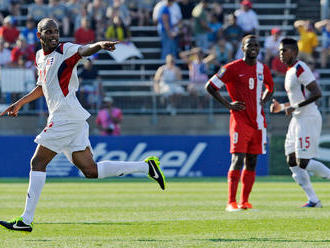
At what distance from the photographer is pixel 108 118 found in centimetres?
2114

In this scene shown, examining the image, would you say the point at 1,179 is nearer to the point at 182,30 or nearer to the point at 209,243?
the point at 182,30

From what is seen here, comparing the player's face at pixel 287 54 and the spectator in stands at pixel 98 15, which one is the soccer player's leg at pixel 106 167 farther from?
the spectator in stands at pixel 98 15

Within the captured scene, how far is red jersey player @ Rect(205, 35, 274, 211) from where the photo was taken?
11.1 meters

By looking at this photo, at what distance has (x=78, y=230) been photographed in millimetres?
9039

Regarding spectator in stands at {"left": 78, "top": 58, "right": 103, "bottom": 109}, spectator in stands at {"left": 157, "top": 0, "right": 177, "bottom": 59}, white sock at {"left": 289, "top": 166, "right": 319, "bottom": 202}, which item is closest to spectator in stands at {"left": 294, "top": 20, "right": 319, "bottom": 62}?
spectator in stands at {"left": 157, "top": 0, "right": 177, "bottom": 59}

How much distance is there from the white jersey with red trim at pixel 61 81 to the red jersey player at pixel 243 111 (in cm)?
288

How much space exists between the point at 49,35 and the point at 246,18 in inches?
643

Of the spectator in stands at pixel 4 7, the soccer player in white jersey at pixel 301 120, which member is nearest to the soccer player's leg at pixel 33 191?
the soccer player in white jersey at pixel 301 120

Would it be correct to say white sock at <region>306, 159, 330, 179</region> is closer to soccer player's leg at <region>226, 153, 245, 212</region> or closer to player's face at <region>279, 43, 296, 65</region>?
soccer player's leg at <region>226, 153, 245, 212</region>

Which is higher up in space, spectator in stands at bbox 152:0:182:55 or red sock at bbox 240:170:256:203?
spectator in stands at bbox 152:0:182:55

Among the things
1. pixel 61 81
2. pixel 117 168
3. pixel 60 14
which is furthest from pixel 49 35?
pixel 60 14

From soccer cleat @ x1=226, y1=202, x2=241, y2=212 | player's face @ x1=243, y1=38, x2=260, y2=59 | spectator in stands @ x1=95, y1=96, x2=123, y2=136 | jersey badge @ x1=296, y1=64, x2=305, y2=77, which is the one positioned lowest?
spectator in stands @ x1=95, y1=96, x2=123, y2=136

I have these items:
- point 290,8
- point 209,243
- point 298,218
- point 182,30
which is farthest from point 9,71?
point 209,243

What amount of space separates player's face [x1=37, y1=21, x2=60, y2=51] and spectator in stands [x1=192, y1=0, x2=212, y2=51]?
15604 millimetres
